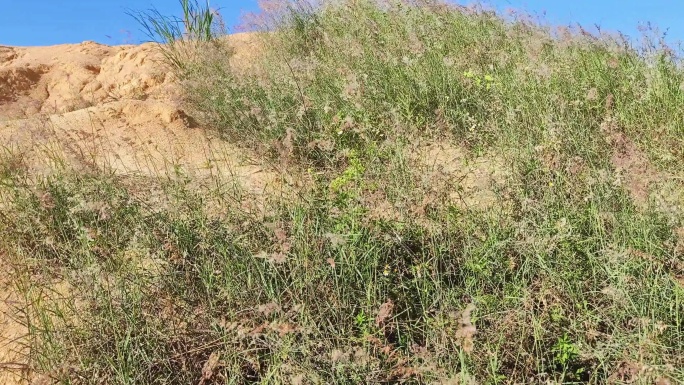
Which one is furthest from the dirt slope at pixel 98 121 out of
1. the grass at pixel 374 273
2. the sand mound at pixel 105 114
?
the grass at pixel 374 273

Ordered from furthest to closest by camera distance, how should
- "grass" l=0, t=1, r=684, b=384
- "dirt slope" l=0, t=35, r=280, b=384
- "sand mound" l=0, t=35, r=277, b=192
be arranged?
"sand mound" l=0, t=35, r=277, b=192 < "dirt slope" l=0, t=35, r=280, b=384 < "grass" l=0, t=1, r=684, b=384

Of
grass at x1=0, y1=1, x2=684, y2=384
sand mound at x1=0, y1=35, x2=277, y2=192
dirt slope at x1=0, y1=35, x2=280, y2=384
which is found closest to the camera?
grass at x1=0, y1=1, x2=684, y2=384

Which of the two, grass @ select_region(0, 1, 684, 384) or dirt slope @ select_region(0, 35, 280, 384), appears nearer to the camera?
grass @ select_region(0, 1, 684, 384)

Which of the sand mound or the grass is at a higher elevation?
the sand mound

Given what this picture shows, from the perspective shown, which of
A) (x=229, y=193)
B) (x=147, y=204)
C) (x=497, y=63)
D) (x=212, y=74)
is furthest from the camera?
(x=212, y=74)

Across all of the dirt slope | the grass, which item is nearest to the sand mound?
the dirt slope

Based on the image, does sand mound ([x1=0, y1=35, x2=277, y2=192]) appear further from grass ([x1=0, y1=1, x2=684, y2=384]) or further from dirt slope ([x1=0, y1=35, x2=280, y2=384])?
grass ([x1=0, y1=1, x2=684, y2=384])

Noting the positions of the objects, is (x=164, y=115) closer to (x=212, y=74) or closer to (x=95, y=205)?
(x=212, y=74)

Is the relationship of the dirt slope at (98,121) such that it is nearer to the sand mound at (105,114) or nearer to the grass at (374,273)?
the sand mound at (105,114)

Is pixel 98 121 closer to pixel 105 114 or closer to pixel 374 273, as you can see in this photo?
pixel 105 114

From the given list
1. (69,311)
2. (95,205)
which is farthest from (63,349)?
(95,205)

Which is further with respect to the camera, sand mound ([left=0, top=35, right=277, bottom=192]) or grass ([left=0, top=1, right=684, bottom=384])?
sand mound ([left=0, top=35, right=277, bottom=192])

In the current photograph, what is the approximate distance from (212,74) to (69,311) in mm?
3870

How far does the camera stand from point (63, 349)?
2.21 metres
